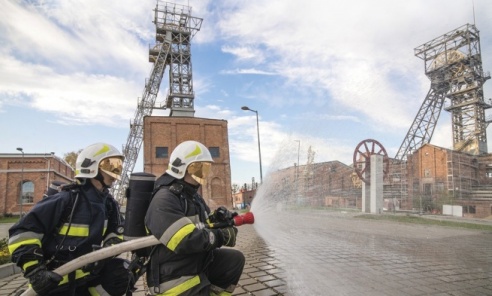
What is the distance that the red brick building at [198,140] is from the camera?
35000 mm

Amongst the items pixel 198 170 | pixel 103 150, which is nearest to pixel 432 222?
pixel 198 170

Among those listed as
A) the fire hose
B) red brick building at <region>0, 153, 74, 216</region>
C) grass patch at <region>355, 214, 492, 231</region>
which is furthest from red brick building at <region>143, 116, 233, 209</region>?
the fire hose

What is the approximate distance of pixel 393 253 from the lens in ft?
25.3

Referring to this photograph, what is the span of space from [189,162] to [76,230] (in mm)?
1269

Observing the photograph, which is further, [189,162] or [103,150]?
[103,150]

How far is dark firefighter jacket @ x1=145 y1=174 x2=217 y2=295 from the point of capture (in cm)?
257

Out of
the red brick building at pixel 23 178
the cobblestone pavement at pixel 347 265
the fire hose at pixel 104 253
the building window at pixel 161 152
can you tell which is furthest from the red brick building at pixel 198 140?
the fire hose at pixel 104 253

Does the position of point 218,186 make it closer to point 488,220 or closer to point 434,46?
point 488,220

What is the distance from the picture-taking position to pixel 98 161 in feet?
11.1

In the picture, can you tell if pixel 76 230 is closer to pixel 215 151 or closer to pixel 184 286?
pixel 184 286

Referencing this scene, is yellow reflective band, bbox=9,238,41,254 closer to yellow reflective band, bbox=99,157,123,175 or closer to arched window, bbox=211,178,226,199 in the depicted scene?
yellow reflective band, bbox=99,157,123,175

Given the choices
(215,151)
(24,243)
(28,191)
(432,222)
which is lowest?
(432,222)

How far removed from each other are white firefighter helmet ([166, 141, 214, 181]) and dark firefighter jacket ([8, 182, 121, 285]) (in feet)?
3.07

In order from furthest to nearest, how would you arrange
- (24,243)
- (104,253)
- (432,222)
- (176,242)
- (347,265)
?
(432,222) → (347,265) → (104,253) → (24,243) → (176,242)
